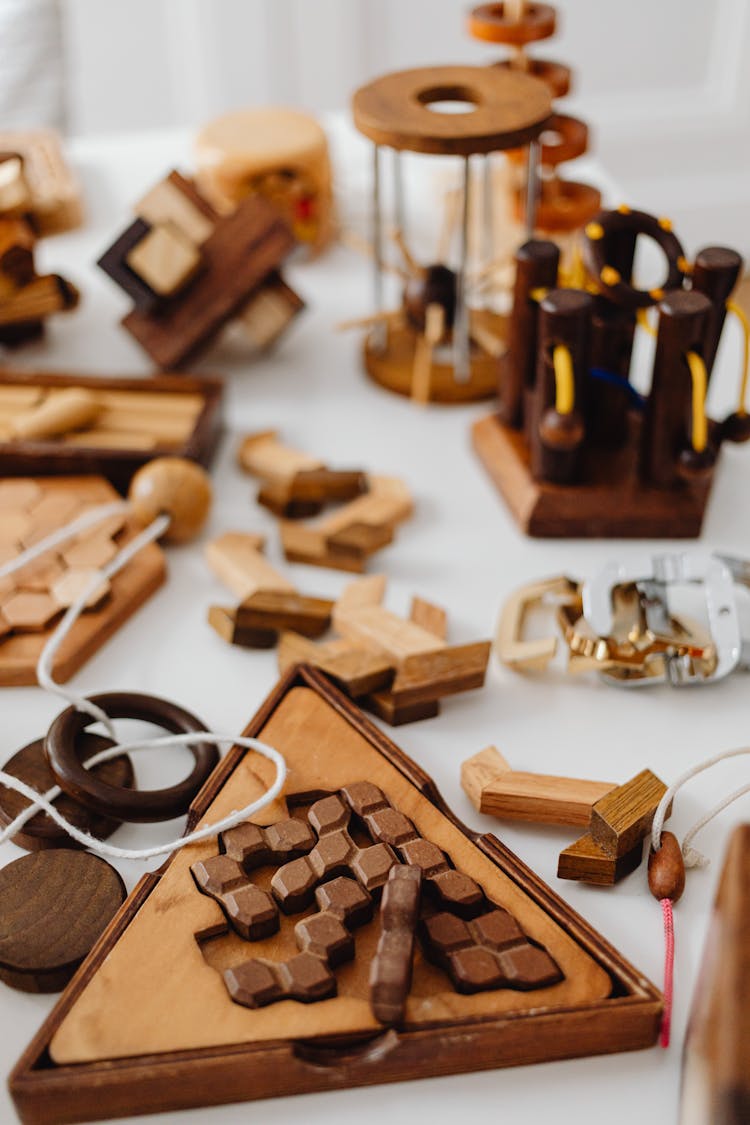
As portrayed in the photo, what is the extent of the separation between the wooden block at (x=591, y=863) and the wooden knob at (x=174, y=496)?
0.40 meters

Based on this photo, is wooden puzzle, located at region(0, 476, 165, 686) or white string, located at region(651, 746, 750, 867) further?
wooden puzzle, located at region(0, 476, 165, 686)

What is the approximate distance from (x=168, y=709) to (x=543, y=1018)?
302mm

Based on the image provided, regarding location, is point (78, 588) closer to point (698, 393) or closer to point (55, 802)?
point (55, 802)

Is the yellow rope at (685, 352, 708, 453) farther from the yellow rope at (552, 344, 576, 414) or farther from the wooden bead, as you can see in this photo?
the wooden bead

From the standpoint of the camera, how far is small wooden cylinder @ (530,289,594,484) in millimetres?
827

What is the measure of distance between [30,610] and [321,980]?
36 centimetres

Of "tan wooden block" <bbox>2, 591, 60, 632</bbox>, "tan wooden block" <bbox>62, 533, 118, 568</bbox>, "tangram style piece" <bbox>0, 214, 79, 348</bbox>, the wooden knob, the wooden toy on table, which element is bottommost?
"tan wooden block" <bbox>2, 591, 60, 632</bbox>

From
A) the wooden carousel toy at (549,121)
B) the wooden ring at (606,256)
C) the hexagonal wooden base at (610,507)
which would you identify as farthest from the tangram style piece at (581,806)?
the wooden carousel toy at (549,121)

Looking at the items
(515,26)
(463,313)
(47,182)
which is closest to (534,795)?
(463,313)

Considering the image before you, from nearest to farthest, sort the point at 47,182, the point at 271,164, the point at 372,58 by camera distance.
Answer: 1. the point at 271,164
2. the point at 47,182
3. the point at 372,58

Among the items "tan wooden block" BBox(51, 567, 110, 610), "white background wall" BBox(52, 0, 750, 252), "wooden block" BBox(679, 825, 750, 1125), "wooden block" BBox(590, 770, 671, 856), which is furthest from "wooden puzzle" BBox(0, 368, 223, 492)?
"white background wall" BBox(52, 0, 750, 252)

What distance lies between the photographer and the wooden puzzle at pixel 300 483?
0.94 m

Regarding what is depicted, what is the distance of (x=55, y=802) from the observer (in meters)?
0.69

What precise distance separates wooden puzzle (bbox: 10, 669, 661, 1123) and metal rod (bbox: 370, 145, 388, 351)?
0.58m
